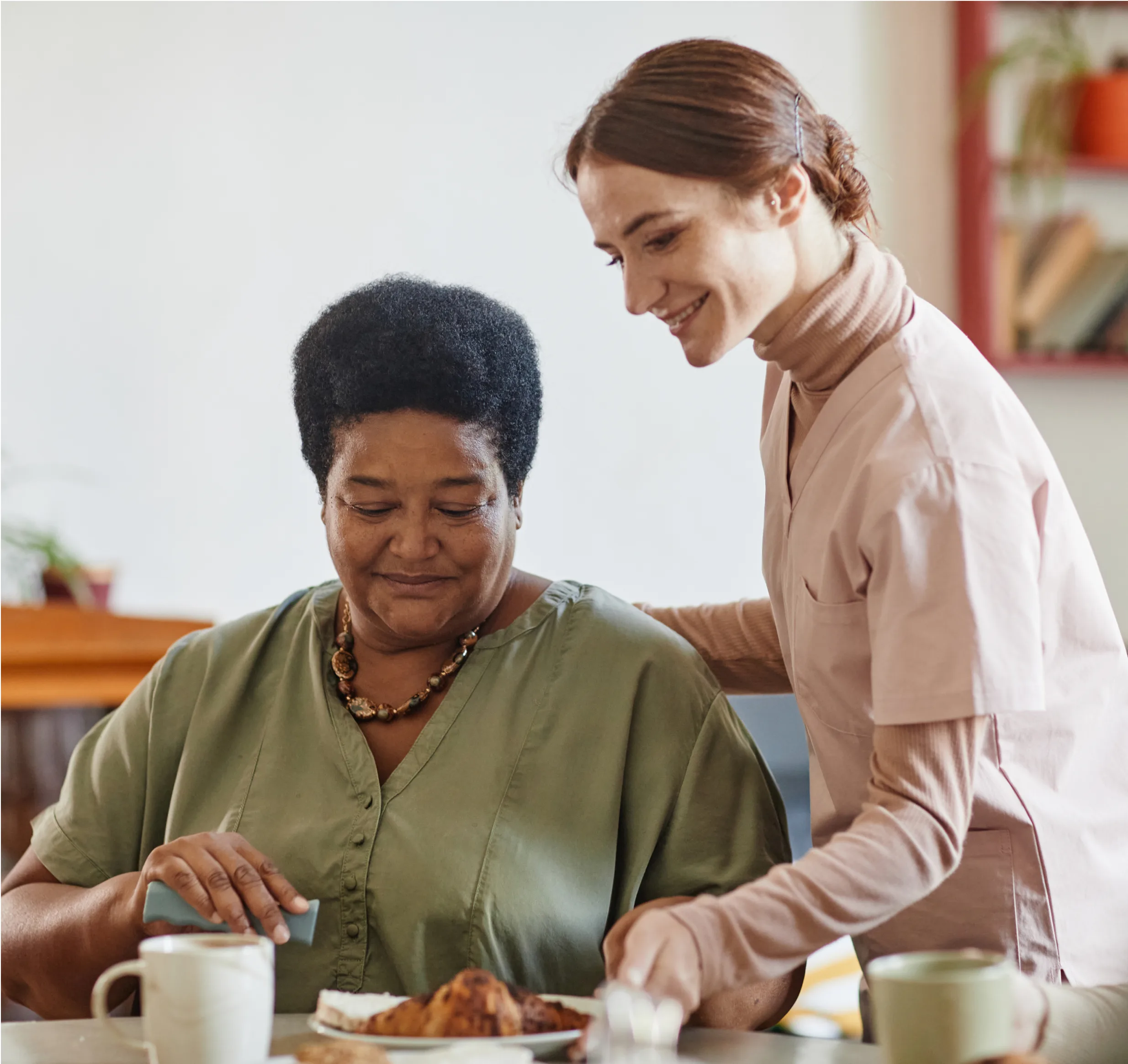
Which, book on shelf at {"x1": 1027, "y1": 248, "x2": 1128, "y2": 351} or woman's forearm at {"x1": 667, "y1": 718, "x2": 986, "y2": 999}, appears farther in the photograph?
book on shelf at {"x1": 1027, "y1": 248, "x2": 1128, "y2": 351}

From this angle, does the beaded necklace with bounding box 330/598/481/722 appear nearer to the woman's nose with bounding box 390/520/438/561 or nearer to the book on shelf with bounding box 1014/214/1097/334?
the woman's nose with bounding box 390/520/438/561

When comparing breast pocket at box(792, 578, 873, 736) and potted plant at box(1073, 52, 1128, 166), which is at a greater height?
potted plant at box(1073, 52, 1128, 166)

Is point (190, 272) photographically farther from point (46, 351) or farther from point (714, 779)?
point (714, 779)

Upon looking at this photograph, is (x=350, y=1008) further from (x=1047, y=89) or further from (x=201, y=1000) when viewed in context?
(x=1047, y=89)

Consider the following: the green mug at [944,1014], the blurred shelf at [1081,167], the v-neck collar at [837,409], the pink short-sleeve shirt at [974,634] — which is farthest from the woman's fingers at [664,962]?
the blurred shelf at [1081,167]

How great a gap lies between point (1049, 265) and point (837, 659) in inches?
90.9

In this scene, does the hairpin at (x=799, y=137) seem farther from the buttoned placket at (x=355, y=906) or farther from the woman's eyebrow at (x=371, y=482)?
the buttoned placket at (x=355, y=906)

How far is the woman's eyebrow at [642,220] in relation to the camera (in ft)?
3.61

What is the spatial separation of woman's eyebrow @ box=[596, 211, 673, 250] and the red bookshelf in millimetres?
2199

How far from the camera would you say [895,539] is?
1.02 metres

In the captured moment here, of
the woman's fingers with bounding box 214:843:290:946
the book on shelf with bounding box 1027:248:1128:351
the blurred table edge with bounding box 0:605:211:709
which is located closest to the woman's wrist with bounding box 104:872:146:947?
the woman's fingers with bounding box 214:843:290:946

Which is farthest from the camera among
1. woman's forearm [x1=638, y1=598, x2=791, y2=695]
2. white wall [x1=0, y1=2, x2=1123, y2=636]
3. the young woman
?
white wall [x1=0, y1=2, x2=1123, y2=636]

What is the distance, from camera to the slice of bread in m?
0.97

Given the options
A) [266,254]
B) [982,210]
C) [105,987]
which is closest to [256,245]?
[266,254]
